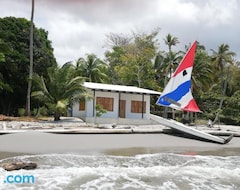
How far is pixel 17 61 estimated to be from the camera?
A: 84.4 ft

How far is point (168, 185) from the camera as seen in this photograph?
7059mm

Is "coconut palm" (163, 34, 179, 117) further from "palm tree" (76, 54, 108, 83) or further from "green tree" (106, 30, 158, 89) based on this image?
"palm tree" (76, 54, 108, 83)

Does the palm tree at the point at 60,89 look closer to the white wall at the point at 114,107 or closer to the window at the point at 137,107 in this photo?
the white wall at the point at 114,107

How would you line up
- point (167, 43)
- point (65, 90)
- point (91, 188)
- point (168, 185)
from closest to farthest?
point (91, 188), point (168, 185), point (65, 90), point (167, 43)

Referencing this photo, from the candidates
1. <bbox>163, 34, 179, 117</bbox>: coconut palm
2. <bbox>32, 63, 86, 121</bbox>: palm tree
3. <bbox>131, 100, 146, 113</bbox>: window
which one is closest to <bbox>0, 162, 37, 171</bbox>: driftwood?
<bbox>32, 63, 86, 121</bbox>: palm tree

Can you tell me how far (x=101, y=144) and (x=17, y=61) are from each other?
51.3 feet

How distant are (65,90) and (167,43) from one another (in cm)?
1556

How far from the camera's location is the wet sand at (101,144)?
1074cm

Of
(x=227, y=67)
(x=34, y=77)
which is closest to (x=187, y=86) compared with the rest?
(x=34, y=77)

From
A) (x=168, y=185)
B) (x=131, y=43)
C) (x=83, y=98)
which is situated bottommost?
(x=168, y=185)

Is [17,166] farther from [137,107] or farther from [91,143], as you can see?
[137,107]

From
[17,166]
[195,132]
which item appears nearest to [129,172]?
[17,166]

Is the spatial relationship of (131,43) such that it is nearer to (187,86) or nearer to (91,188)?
(187,86)

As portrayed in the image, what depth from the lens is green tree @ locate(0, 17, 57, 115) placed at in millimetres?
25766
